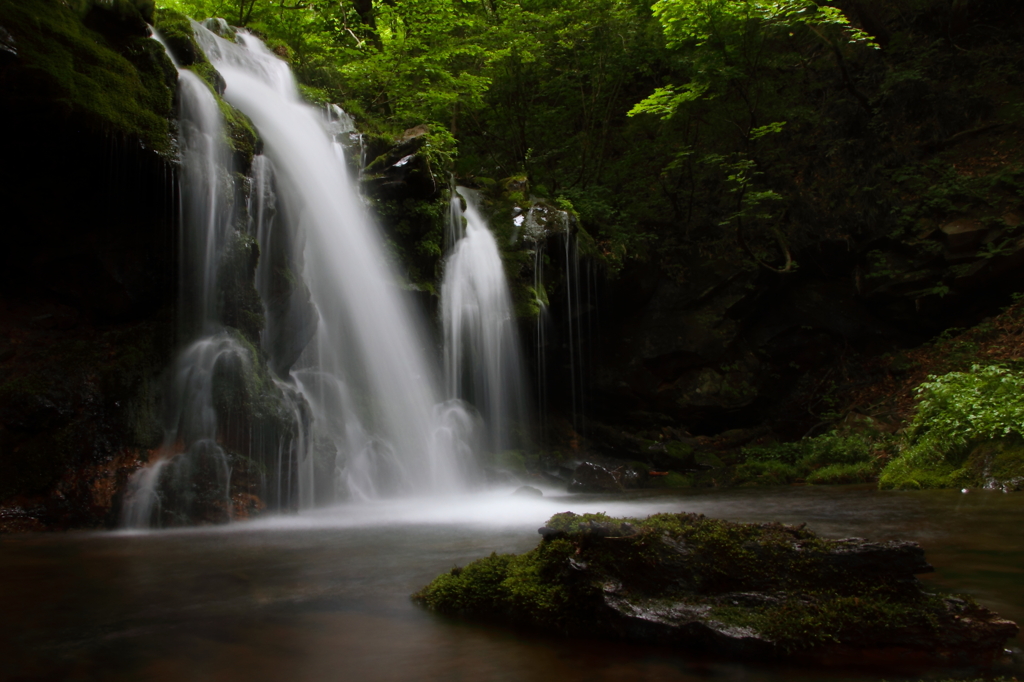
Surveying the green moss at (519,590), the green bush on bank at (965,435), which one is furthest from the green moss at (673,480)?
the green moss at (519,590)

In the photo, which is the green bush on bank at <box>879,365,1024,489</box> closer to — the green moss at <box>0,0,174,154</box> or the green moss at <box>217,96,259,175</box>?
the green moss at <box>217,96,259,175</box>

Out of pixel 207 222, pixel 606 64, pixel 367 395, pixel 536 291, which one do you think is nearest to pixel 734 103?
pixel 606 64

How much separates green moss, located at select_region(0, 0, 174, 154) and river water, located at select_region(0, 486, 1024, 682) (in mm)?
4812

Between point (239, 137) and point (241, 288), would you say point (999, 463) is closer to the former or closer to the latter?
point (241, 288)

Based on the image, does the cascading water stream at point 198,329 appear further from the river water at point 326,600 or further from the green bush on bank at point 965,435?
the green bush on bank at point 965,435

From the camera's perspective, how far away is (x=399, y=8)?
46.5ft

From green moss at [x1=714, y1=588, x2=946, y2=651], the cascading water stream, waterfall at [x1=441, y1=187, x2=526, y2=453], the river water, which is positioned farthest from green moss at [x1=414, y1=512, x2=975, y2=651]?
waterfall at [x1=441, y1=187, x2=526, y2=453]

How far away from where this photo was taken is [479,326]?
42.7 feet

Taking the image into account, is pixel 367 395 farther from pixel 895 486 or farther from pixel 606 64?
pixel 606 64

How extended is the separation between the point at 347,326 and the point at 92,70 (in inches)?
202

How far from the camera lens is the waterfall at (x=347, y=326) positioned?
10.5 metres

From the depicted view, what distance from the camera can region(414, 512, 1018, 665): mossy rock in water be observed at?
103 inches

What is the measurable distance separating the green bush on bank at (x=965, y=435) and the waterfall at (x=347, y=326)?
7443 mm

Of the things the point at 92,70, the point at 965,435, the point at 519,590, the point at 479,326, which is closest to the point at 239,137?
the point at 92,70
